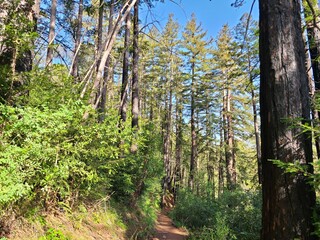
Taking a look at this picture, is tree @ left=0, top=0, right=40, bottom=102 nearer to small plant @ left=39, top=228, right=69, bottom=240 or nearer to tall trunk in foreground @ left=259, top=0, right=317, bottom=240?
small plant @ left=39, top=228, right=69, bottom=240

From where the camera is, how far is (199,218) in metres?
11.8

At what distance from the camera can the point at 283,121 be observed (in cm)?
264

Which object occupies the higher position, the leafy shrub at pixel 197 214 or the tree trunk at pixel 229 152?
the tree trunk at pixel 229 152

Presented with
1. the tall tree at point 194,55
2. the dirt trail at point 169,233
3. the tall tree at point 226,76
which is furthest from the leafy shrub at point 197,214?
the tall tree at point 194,55

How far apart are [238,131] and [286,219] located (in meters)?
22.3

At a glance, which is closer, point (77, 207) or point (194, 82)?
point (77, 207)

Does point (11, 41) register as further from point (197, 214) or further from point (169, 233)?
point (197, 214)

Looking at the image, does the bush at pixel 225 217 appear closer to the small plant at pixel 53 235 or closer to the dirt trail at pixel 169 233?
the dirt trail at pixel 169 233

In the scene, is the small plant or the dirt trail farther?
the dirt trail

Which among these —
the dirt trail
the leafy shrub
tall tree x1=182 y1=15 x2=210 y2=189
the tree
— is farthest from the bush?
tall tree x1=182 y1=15 x2=210 y2=189

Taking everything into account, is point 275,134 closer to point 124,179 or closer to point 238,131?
point 124,179

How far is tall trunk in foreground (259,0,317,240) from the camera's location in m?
2.49

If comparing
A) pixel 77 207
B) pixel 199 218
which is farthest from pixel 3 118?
pixel 199 218

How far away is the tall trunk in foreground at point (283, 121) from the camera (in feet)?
8.16
